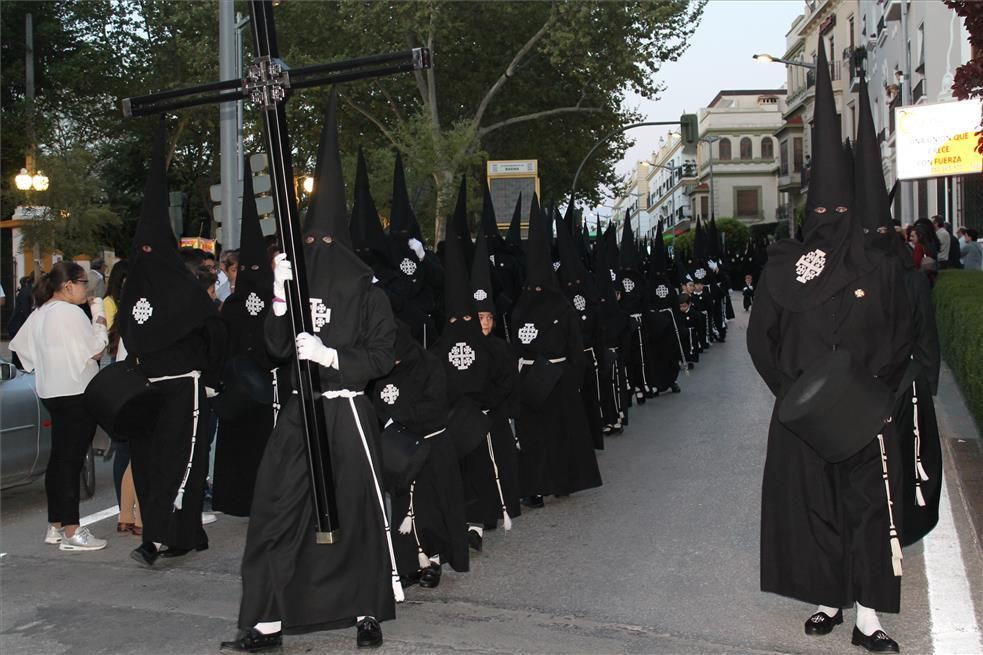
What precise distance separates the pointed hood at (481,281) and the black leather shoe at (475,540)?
139cm

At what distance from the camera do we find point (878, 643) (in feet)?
18.0

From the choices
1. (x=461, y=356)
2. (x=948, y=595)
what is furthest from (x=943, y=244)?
(x=948, y=595)

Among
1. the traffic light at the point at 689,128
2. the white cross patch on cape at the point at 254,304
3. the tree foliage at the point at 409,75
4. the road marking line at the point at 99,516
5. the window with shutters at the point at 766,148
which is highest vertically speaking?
the window with shutters at the point at 766,148

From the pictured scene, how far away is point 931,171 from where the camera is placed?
846 inches

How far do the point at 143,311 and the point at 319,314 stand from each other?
220 cm

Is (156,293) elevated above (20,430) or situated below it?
above

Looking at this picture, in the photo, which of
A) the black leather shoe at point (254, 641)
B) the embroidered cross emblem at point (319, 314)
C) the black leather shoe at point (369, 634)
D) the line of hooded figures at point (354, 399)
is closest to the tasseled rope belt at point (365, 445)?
the line of hooded figures at point (354, 399)

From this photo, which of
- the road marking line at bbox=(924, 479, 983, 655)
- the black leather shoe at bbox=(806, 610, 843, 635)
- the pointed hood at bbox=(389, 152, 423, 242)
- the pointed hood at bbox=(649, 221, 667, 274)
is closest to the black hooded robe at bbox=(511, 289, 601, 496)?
the pointed hood at bbox=(389, 152, 423, 242)

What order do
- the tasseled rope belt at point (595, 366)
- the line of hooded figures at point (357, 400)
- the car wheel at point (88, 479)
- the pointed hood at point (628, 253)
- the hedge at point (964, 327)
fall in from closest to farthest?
the line of hooded figures at point (357, 400)
the hedge at point (964, 327)
the car wheel at point (88, 479)
the tasseled rope belt at point (595, 366)
the pointed hood at point (628, 253)

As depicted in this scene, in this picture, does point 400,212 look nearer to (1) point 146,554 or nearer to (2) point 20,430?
(2) point 20,430

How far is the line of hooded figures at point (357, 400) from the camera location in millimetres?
5637

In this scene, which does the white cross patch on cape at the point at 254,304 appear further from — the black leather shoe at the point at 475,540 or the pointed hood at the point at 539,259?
the black leather shoe at the point at 475,540

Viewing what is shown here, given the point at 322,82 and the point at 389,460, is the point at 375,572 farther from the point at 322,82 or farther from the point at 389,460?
the point at 322,82

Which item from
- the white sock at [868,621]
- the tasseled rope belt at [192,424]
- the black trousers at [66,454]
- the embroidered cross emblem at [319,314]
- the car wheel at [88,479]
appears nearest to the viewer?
the white sock at [868,621]
